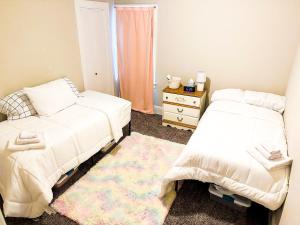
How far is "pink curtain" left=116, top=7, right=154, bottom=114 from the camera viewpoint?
3.28m

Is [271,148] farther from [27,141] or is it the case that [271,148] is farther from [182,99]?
[27,141]

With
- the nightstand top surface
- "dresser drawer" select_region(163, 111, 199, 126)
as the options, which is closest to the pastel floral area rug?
"dresser drawer" select_region(163, 111, 199, 126)

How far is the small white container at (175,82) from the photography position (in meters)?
3.19

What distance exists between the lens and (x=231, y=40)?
2.84 m

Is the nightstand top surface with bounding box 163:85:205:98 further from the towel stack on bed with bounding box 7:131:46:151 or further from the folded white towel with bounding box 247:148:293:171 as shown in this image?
the towel stack on bed with bounding box 7:131:46:151

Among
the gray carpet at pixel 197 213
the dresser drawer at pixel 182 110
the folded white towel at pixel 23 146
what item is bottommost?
the gray carpet at pixel 197 213

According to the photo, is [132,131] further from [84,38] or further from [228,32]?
[228,32]

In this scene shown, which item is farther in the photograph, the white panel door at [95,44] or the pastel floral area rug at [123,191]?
the white panel door at [95,44]

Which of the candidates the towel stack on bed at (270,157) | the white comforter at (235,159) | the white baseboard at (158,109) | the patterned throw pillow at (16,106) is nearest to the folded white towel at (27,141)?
the patterned throw pillow at (16,106)

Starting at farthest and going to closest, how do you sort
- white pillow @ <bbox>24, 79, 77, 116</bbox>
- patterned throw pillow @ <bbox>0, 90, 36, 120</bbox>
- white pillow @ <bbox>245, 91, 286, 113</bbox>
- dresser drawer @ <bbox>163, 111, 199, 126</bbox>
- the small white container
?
the small white container < dresser drawer @ <bbox>163, 111, 199, 126</bbox> < white pillow @ <bbox>245, 91, 286, 113</bbox> < white pillow @ <bbox>24, 79, 77, 116</bbox> < patterned throw pillow @ <bbox>0, 90, 36, 120</bbox>

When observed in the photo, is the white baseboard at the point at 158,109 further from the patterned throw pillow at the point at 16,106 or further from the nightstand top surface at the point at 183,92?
the patterned throw pillow at the point at 16,106

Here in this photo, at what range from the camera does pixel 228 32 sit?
9.26ft

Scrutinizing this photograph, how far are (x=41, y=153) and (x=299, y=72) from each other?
260 centimetres

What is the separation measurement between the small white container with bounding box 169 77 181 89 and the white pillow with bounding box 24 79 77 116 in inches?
57.7
